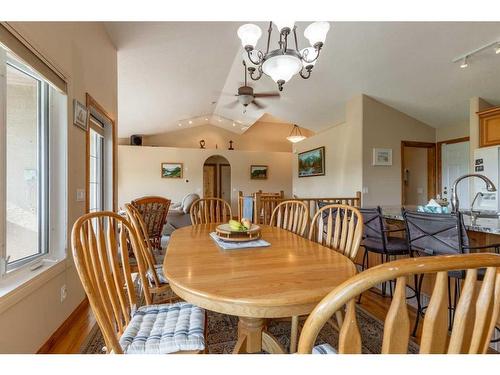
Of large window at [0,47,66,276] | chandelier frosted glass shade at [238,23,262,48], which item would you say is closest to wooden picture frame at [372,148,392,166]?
chandelier frosted glass shade at [238,23,262,48]

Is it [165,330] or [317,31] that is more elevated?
[317,31]

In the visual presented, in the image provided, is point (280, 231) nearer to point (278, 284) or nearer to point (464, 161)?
point (278, 284)

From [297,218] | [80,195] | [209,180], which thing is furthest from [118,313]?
[209,180]

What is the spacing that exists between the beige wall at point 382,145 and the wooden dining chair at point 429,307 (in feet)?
14.4

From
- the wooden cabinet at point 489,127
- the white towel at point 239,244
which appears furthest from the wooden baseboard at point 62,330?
the wooden cabinet at point 489,127

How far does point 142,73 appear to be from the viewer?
418cm

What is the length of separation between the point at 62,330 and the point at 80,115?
1.76m

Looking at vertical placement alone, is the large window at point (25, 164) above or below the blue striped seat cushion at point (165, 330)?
above

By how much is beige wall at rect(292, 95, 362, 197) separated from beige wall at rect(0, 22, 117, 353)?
4089mm

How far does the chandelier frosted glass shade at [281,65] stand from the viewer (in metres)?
2.15

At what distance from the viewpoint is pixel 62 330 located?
1.91 meters

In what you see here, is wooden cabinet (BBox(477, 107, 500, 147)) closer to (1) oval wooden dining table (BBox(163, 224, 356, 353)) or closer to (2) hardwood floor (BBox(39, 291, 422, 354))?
(2) hardwood floor (BBox(39, 291, 422, 354))

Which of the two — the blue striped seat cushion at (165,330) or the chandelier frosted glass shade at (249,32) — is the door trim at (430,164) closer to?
the chandelier frosted glass shade at (249,32)

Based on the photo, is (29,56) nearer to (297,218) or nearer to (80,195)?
Result: (80,195)
